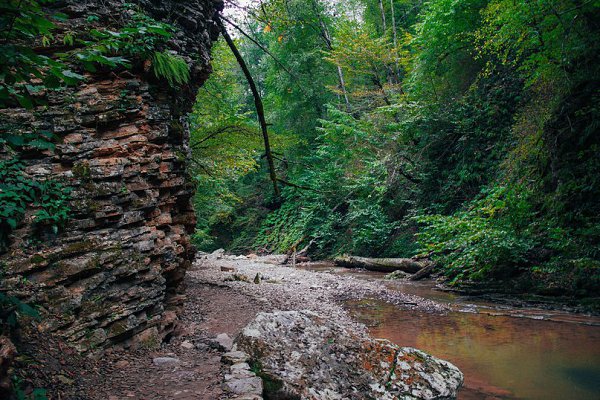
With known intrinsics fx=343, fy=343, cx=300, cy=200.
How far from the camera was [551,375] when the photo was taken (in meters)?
4.64

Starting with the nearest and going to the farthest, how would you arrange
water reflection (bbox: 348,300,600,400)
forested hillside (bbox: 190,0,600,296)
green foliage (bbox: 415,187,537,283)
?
water reflection (bbox: 348,300,600,400) → forested hillside (bbox: 190,0,600,296) → green foliage (bbox: 415,187,537,283)

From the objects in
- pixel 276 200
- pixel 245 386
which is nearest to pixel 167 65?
pixel 276 200

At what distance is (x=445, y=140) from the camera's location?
1386 centimetres

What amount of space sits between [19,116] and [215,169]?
6.30m

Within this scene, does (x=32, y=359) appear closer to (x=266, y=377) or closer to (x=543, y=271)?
(x=266, y=377)

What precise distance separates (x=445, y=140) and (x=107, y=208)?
12.9 m

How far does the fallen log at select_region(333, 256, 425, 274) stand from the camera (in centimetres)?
1218

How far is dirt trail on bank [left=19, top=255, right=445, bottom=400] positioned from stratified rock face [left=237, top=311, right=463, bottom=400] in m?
0.56

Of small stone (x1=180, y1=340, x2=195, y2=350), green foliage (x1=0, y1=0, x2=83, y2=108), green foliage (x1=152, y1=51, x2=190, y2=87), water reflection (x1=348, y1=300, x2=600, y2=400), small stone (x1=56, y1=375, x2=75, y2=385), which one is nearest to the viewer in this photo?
green foliage (x1=0, y1=0, x2=83, y2=108)

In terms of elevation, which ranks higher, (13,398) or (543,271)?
(543,271)

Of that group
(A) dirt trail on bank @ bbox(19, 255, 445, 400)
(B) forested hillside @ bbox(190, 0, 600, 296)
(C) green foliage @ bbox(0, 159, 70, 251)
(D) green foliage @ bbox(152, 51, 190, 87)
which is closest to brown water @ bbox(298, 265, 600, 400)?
(A) dirt trail on bank @ bbox(19, 255, 445, 400)

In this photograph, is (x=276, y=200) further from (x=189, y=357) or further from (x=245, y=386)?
(x=245, y=386)

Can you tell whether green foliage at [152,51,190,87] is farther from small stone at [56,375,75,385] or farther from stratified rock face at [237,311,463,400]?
small stone at [56,375,75,385]

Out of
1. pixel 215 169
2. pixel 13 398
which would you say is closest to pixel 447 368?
pixel 13 398
